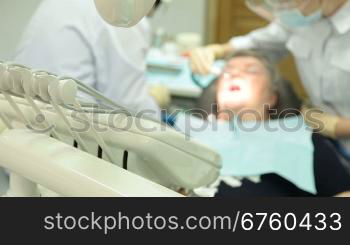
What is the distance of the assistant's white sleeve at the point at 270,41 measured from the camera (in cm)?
186

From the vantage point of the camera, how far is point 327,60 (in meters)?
1.48

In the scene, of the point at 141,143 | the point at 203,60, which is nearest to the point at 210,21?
the point at 203,60

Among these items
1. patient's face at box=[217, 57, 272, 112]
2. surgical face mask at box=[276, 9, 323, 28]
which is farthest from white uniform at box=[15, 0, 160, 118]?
surgical face mask at box=[276, 9, 323, 28]

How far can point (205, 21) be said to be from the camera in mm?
3494

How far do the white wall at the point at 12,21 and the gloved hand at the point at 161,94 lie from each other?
110 cm

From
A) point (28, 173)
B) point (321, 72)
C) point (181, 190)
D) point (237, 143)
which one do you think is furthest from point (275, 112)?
point (28, 173)

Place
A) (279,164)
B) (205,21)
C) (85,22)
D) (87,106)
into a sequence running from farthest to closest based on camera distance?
1. (205,21)
2. (279,164)
3. (85,22)
4. (87,106)

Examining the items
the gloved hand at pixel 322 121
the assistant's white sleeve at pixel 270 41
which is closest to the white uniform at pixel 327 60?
the gloved hand at pixel 322 121

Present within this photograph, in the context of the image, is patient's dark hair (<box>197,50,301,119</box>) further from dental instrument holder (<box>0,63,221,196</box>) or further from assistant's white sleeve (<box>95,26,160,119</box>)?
dental instrument holder (<box>0,63,221,196</box>)

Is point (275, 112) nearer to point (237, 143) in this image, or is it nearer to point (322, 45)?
point (237, 143)

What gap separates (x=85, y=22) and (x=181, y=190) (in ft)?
2.09

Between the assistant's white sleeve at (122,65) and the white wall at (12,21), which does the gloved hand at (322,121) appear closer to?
the assistant's white sleeve at (122,65)

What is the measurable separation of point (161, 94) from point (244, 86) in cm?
51

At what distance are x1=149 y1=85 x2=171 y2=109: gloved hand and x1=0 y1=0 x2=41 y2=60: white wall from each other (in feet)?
3.60
